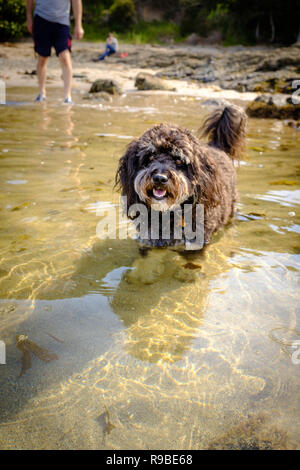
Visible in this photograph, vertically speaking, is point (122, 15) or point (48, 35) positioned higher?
point (122, 15)

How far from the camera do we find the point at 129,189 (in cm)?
316

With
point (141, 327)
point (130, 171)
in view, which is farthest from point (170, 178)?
point (141, 327)

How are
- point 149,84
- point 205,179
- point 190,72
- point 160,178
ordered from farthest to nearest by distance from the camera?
point 190,72
point 149,84
point 205,179
point 160,178

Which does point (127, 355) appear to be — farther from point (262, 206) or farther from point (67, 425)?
point (262, 206)

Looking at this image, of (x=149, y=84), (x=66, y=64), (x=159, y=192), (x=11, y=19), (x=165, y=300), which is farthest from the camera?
(x=11, y=19)

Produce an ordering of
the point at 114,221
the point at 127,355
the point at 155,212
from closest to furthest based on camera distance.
Result: the point at 127,355 → the point at 155,212 → the point at 114,221

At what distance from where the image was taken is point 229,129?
4.21 metres

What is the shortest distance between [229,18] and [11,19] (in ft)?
68.6

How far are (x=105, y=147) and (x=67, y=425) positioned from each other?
5139mm

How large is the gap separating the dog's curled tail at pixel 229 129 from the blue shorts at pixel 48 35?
5.32m

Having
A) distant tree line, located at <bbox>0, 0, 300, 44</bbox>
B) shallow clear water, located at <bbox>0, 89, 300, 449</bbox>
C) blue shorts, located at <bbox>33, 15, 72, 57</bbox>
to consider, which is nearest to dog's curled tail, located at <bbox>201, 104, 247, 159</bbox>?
shallow clear water, located at <bbox>0, 89, 300, 449</bbox>

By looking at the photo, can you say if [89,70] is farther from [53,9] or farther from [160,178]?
[160,178]
